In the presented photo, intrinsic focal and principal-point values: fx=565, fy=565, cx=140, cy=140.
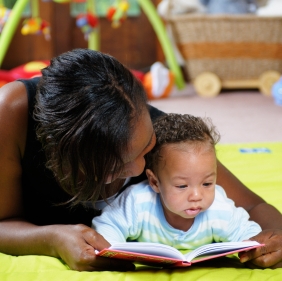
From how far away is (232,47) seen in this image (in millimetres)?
3662

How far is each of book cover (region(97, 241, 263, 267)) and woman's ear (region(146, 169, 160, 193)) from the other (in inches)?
7.4

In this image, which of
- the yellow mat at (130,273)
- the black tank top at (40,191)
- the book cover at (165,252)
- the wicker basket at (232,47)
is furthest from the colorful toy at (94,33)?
the book cover at (165,252)

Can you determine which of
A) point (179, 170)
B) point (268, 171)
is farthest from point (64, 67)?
point (268, 171)

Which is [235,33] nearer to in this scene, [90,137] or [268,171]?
[268,171]

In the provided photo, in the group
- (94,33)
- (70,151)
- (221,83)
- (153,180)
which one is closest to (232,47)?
(221,83)

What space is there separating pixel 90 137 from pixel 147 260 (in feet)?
0.83

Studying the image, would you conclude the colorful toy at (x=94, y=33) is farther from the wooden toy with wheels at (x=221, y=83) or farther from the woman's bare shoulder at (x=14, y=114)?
the woman's bare shoulder at (x=14, y=114)

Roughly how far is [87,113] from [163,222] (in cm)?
36

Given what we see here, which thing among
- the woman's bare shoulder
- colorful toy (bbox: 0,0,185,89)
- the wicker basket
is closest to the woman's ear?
the woman's bare shoulder

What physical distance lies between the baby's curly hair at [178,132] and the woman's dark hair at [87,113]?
0.16 metres

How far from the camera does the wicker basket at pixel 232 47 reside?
140 inches

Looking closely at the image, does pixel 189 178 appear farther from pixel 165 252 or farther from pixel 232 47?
pixel 232 47

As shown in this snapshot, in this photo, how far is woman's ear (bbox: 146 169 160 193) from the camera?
1200 millimetres

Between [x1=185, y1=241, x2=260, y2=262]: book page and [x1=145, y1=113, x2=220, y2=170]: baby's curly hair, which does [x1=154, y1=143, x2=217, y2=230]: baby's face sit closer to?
[x1=145, y1=113, x2=220, y2=170]: baby's curly hair
